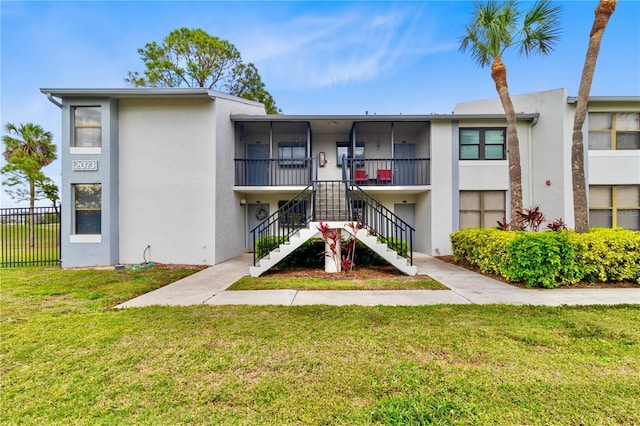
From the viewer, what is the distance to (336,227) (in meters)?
7.51

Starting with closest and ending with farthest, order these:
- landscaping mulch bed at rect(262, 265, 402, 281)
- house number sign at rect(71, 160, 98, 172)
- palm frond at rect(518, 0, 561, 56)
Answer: landscaping mulch bed at rect(262, 265, 402, 281), palm frond at rect(518, 0, 561, 56), house number sign at rect(71, 160, 98, 172)

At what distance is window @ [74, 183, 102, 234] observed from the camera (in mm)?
9141

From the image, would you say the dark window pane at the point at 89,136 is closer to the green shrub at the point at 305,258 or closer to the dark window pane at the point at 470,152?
the green shrub at the point at 305,258

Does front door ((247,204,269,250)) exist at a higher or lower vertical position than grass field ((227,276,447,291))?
higher

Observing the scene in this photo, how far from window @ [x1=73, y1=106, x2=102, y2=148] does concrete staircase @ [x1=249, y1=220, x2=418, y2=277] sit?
7.35m

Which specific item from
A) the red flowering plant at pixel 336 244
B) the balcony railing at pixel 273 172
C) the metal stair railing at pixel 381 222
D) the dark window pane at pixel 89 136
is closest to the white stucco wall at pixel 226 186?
the balcony railing at pixel 273 172

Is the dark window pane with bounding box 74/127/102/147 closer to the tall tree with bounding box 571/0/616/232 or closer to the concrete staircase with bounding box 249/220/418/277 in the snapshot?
the concrete staircase with bounding box 249/220/418/277

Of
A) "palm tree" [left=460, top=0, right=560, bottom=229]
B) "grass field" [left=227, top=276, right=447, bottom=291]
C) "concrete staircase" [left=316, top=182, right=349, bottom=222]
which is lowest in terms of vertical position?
"grass field" [left=227, top=276, right=447, bottom=291]

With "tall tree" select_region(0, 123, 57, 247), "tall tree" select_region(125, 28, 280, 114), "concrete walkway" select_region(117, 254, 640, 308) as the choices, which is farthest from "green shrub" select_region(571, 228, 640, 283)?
"tall tree" select_region(0, 123, 57, 247)

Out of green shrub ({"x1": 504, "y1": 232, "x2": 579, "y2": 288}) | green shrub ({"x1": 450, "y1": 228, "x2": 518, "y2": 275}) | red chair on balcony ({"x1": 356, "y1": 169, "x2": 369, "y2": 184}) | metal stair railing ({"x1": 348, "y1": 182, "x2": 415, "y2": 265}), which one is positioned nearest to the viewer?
green shrub ({"x1": 504, "y1": 232, "x2": 579, "y2": 288})

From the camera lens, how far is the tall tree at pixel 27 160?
14703mm

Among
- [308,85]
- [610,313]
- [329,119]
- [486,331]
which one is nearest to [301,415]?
[486,331]

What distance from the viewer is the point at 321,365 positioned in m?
2.81

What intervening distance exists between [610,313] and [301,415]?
208 inches
